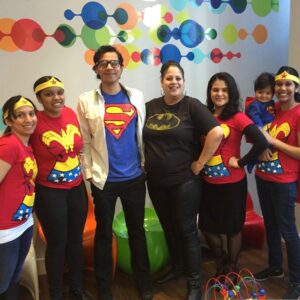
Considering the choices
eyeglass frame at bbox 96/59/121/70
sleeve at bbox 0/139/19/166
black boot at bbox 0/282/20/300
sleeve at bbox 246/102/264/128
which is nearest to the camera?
sleeve at bbox 0/139/19/166

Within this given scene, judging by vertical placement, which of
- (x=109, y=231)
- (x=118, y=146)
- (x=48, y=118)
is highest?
(x=48, y=118)

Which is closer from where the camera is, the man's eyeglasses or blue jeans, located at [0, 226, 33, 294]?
blue jeans, located at [0, 226, 33, 294]

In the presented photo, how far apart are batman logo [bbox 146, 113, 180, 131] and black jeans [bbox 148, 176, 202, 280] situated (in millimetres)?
345

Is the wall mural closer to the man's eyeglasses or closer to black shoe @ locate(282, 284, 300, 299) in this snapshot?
the man's eyeglasses

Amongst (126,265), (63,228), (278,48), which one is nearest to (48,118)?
(63,228)

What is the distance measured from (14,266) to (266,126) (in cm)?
161

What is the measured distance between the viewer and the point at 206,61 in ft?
9.55

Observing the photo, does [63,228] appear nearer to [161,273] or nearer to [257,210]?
[161,273]

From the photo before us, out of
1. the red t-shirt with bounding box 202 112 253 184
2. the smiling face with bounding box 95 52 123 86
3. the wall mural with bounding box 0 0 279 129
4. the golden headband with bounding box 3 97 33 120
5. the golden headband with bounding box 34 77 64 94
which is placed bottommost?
the red t-shirt with bounding box 202 112 253 184

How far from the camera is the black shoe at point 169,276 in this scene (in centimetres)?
240

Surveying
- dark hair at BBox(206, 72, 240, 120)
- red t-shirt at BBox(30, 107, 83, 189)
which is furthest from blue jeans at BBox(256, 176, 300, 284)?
red t-shirt at BBox(30, 107, 83, 189)

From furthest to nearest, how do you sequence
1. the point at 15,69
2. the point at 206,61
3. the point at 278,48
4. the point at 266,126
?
the point at 278,48
the point at 206,61
the point at 15,69
the point at 266,126

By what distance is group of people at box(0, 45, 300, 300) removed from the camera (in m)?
1.87

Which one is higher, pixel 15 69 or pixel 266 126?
pixel 15 69
